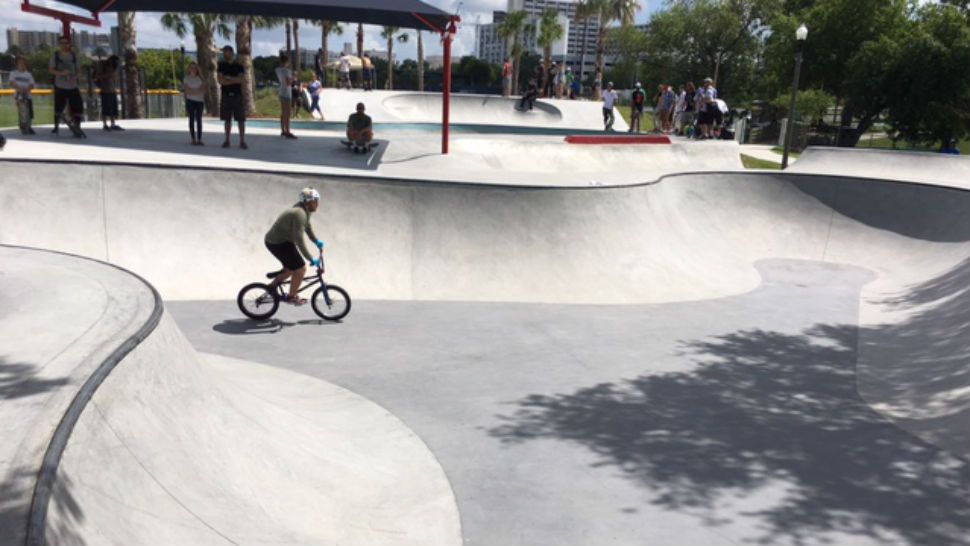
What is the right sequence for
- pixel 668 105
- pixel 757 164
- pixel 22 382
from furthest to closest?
pixel 757 164 < pixel 668 105 < pixel 22 382

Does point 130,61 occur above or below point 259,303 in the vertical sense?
above

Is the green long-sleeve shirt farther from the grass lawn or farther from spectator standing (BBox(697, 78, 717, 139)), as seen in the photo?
the grass lawn

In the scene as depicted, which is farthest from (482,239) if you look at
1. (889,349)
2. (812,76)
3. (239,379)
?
(812,76)

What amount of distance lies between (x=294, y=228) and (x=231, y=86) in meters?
6.20

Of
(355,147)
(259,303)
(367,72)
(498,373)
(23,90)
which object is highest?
(367,72)

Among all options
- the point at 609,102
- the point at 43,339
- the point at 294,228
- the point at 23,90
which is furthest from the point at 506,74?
the point at 43,339

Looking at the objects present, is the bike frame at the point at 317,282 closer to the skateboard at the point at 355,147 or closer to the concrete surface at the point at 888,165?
the skateboard at the point at 355,147

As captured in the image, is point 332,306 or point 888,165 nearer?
point 332,306

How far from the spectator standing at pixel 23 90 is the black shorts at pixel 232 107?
135 inches

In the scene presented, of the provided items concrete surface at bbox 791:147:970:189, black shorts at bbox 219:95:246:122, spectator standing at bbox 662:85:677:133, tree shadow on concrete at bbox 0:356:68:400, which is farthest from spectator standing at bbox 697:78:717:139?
tree shadow on concrete at bbox 0:356:68:400

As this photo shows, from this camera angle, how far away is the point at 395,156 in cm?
1506

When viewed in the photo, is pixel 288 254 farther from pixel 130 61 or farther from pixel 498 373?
pixel 130 61

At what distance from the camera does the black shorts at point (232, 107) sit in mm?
13484

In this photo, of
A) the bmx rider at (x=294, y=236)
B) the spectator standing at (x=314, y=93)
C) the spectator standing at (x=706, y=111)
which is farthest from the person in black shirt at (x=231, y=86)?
the spectator standing at (x=706, y=111)
